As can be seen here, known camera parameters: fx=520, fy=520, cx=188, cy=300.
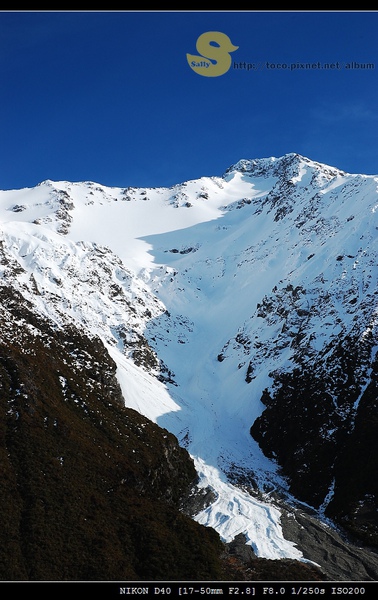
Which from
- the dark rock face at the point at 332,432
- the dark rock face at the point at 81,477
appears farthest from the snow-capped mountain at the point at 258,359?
the dark rock face at the point at 81,477

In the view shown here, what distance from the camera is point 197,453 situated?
120438 millimetres

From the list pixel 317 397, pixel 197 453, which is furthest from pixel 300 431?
pixel 197 453

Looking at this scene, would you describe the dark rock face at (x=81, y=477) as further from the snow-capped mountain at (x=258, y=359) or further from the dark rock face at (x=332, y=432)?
the dark rock face at (x=332, y=432)

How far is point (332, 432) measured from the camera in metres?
116

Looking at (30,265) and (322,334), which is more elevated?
(30,265)

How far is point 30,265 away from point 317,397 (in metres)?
93.3

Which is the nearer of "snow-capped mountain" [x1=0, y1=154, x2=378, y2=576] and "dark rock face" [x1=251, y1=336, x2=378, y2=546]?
"dark rock face" [x1=251, y1=336, x2=378, y2=546]

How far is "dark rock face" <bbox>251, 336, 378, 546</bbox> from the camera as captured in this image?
99.1 m

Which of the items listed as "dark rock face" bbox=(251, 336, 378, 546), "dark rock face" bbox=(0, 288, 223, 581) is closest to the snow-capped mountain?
"dark rock face" bbox=(251, 336, 378, 546)

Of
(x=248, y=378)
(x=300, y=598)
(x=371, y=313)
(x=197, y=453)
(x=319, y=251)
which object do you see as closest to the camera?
(x=300, y=598)

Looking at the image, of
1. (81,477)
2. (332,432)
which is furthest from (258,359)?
(81,477)

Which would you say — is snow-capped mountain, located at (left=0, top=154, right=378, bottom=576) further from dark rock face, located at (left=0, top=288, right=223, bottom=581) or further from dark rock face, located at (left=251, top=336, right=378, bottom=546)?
dark rock face, located at (left=0, top=288, right=223, bottom=581)

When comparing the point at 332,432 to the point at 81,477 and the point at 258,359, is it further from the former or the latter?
the point at 81,477

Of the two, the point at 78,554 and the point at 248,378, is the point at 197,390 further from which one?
the point at 78,554
